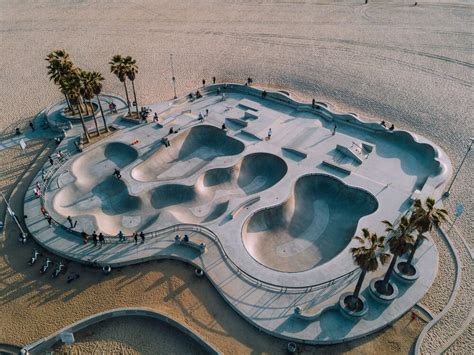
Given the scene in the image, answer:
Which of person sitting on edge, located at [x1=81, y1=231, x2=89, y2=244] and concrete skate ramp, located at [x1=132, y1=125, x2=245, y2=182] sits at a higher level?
person sitting on edge, located at [x1=81, y1=231, x2=89, y2=244]

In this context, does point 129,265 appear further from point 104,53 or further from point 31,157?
point 104,53

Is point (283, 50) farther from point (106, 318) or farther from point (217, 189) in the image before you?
point (106, 318)

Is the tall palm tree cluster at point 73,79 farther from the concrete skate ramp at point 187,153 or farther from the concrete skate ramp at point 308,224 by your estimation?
the concrete skate ramp at point 308,224

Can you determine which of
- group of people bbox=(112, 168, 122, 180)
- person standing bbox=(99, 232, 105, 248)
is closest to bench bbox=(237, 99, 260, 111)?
group of people bbox=(112, 168, 122, 180)

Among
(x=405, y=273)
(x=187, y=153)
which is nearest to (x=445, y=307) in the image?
(x=405, y=273)

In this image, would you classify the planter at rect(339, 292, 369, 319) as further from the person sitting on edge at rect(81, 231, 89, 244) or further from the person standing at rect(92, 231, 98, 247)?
the person sitting on edge at rect(81, 231, 89, 244)

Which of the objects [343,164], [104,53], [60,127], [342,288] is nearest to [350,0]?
[104,53]
